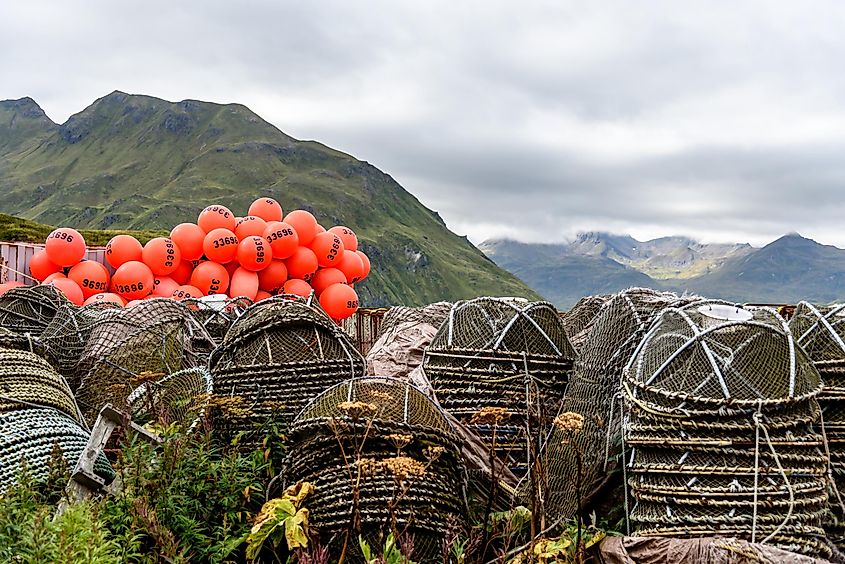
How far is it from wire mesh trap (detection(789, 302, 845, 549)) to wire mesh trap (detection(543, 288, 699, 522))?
75 cm

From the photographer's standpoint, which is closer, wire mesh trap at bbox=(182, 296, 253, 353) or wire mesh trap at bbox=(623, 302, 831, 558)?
wire mesh trap at bbox=(623, 302, 831, 558)

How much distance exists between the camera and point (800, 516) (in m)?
3.26

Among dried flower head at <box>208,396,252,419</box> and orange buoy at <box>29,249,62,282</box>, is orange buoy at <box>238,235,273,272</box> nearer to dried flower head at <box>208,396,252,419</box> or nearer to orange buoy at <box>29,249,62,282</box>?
orange buoy at <box>29,249,62,282</box>

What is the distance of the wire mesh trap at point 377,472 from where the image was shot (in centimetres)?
313

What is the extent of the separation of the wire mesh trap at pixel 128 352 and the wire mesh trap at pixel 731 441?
332 cm

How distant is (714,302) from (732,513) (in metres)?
1.30

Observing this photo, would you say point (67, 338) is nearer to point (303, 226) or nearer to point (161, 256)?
point (161, 256)

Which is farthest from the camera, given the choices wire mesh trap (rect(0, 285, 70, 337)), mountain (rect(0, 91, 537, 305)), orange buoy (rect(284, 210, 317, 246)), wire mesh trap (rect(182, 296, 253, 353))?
mountain (rect(0, 91, 537, 305))

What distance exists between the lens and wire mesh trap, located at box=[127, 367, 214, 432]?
385cm

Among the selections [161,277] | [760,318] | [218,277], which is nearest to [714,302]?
[760,318]

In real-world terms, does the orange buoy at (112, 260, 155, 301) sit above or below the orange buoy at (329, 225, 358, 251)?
below

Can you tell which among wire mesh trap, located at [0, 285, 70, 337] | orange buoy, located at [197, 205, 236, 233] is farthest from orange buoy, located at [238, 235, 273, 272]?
wire mesh trap, located at [0, 285, 70, 337]

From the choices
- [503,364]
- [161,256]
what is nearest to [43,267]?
[161,256]

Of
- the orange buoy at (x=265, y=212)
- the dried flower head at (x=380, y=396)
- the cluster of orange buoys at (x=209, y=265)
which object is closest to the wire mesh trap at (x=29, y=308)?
the dried flower head at (x=380, y=396)
